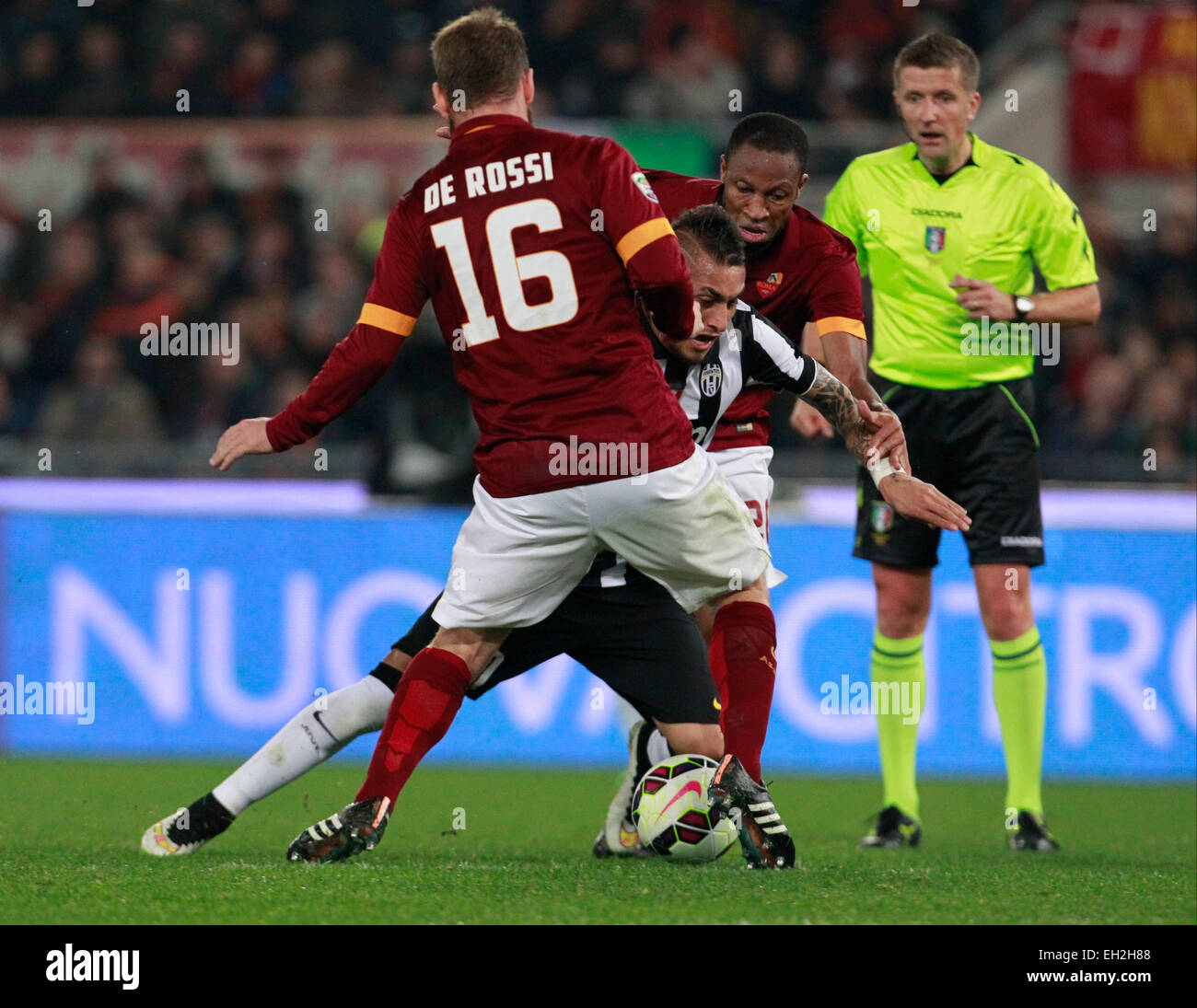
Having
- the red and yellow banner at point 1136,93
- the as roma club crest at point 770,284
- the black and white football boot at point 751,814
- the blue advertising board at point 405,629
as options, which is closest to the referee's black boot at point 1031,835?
the black and white football boot at point 751,814

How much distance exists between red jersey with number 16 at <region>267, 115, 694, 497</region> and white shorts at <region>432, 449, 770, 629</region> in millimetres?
43

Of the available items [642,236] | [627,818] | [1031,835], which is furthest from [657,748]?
[642,236]

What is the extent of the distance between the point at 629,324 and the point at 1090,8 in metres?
7.66

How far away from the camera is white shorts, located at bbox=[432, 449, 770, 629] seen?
3.78m

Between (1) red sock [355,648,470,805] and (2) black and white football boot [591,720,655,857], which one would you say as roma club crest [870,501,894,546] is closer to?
(2) black and white football boot [591,720,655,857]

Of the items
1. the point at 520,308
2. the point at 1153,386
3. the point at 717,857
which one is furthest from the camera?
the point at 1153,386

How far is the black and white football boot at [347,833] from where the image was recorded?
3.83m

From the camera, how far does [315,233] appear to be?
10.3 m

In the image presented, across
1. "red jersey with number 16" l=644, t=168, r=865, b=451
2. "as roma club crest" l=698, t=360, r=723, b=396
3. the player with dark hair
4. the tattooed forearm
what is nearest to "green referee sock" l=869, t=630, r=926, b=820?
the player with dark hair

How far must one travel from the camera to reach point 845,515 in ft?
24.1
